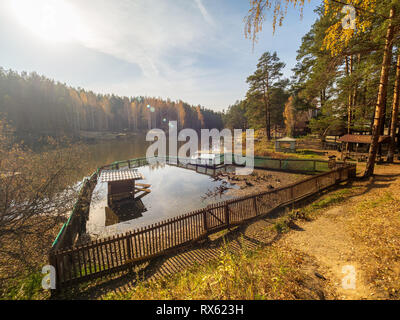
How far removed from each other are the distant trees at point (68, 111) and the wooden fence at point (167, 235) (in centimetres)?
2655

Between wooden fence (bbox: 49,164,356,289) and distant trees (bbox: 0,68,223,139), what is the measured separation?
2655 centimetres

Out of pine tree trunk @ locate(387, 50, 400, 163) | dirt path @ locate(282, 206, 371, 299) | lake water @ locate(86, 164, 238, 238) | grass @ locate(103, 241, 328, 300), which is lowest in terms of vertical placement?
lake water @ locate(86, 164, 238, 238)

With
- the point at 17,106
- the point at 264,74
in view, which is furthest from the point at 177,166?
the point at 17,106

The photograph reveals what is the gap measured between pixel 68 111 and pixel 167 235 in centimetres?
7210

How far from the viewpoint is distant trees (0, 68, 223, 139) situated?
161 ft

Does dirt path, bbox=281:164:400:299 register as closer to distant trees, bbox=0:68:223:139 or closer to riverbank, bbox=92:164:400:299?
riverbank, bbox=92:164:400:299

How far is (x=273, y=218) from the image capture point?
28.3 feet

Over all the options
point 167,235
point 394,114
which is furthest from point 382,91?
point 167,235

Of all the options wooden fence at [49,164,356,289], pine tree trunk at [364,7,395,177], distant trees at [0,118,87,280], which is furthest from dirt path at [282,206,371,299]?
distant trees at [0,118,87,280]

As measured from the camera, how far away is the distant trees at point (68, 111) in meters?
49.0

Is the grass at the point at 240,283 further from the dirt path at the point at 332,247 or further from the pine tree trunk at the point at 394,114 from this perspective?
the pine tree trunk at the point at 394,114

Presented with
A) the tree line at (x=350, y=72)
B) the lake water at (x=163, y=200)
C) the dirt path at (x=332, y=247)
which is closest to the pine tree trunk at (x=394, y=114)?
the tree line at (x=350, y=72)
